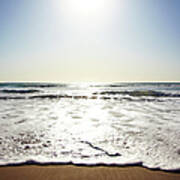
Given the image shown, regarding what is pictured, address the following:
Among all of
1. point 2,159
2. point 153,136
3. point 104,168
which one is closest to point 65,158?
point 104,168

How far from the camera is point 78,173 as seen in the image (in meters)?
2.58

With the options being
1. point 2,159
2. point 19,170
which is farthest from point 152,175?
point 2,159

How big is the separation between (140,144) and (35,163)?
2282 mm

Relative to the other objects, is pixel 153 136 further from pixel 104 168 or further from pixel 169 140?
pixel 104 168

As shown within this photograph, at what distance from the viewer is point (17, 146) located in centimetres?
351

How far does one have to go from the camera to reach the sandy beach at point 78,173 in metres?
2.49

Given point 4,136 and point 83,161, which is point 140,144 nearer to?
point 83,161

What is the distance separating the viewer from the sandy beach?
2.49 m

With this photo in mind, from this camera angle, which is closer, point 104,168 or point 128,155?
point 104,168

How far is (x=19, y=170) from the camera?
2646mm

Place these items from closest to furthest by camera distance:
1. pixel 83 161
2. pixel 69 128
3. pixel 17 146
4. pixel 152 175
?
pixel 152 175 → pixel 83 161 → pixel 17 146 → pixel 69 128

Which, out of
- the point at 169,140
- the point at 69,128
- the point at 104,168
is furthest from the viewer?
the point at 69,128

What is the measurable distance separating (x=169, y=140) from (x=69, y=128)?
2.80m

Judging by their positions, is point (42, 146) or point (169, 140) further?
point (169, 140)
